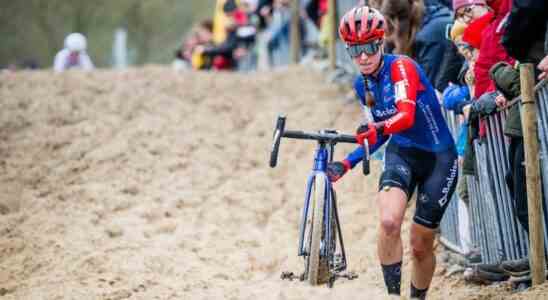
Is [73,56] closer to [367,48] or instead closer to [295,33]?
[295,33]

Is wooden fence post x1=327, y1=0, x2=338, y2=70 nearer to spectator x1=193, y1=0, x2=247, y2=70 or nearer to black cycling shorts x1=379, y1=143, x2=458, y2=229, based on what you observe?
spectator x1=193, y1=0, x2=247, y2=70

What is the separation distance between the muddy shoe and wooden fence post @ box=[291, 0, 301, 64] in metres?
10.6

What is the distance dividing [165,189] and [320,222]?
471 centimetres

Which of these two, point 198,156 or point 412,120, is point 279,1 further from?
point 412,120

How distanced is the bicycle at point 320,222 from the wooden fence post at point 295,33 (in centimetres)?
1000

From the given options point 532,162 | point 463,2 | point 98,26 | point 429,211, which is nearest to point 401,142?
point 429,211

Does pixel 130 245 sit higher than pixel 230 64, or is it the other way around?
pixel 230 64

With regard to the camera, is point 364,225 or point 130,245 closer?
point 130,245

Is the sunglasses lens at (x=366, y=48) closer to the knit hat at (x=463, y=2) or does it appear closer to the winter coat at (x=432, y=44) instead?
the knit hat at (x=463, y=2)

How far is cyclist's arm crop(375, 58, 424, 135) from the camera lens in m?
6.43

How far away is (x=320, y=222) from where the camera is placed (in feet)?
22.3

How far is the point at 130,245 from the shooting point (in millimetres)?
9047

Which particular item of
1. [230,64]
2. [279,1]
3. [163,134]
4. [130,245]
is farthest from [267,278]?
[230,64]

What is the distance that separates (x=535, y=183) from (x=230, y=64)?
13.7 meters
